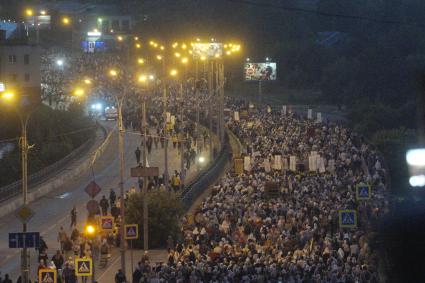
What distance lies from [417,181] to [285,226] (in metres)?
21.9

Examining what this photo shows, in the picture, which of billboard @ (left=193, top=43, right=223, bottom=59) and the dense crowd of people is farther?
billboard @ (left=193, top=43, right=223, bottom=59)

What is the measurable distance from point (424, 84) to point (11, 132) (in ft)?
203

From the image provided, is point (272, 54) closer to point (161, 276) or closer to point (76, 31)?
point (76, 31)

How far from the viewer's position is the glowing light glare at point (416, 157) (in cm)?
610

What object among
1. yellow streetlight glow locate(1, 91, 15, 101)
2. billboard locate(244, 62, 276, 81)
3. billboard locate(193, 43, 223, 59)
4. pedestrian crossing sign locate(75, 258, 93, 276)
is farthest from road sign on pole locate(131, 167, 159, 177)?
billboard locate(244, 62, 276, 81)

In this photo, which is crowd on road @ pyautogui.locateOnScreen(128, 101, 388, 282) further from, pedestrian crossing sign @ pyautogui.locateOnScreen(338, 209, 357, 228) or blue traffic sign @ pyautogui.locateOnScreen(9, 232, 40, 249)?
blue traffic sign @ pyautogui.locateOnScreen(9, 232, 40, 249)

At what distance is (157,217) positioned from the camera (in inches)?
1291

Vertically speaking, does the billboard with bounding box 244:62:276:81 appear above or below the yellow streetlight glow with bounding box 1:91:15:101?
above

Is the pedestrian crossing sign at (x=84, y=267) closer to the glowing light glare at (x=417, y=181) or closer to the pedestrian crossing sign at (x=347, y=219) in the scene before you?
the pedestrian crossing sign at (x=347, y=219)

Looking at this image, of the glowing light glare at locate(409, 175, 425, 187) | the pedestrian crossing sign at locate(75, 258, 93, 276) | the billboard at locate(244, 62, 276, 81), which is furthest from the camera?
the billboard at locate(244, 62, 276, 81)

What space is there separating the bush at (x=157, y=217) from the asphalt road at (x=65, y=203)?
2665 mm

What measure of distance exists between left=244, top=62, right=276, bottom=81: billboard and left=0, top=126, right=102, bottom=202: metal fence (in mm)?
39446

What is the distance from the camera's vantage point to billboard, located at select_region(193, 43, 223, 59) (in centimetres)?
7000

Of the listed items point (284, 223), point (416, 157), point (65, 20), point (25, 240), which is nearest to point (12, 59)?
point (284, 223)
